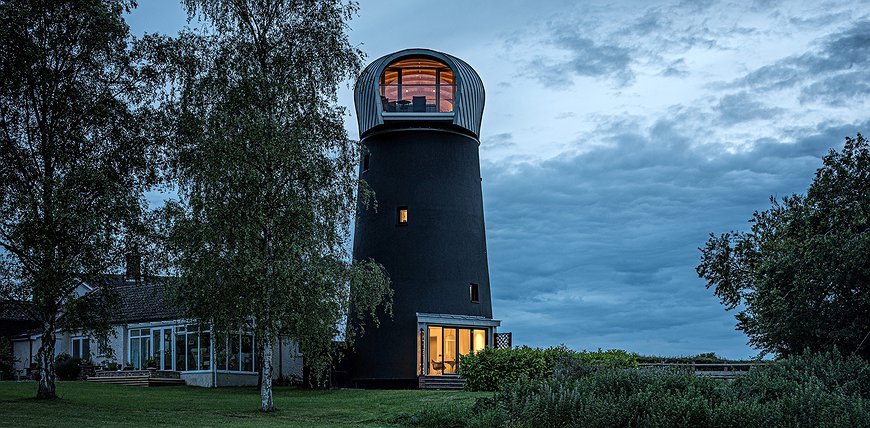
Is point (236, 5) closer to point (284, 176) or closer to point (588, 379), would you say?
point (284, 176)

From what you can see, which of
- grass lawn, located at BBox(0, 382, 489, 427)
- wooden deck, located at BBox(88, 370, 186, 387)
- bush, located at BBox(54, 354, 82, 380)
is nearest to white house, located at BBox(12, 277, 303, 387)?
wooden deck, located at BBox(88, 370, 186, 387)

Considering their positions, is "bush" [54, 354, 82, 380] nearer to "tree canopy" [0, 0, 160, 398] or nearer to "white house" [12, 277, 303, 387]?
"white house" [12, 277, 303, 387]

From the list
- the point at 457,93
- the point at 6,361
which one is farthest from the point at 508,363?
the point at 6,361

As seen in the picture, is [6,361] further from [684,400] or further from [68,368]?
[684,400]

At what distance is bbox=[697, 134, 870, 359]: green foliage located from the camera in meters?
Answer: 26.6

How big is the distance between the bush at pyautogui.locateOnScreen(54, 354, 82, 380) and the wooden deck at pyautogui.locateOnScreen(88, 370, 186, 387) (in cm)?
189

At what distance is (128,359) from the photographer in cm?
Result: 4069

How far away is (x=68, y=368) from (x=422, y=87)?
21.3m

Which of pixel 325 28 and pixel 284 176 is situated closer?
pixel 284 176

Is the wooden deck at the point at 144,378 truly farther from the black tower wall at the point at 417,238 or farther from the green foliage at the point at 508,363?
the green foliage at the point at 508,363

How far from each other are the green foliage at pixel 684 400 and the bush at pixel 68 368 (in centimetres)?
2671

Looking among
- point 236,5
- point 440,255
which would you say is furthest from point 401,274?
point 236,5

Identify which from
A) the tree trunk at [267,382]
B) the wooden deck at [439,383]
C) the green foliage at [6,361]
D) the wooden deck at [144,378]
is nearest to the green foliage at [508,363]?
the wooden deck at [439,383]

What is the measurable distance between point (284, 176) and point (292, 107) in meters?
2.09
